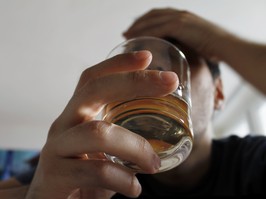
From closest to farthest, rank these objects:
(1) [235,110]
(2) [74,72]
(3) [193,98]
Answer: (3) [193,98] → (2) [74,72] → (1) [235,110]

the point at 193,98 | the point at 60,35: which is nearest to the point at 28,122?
the point at 60,35

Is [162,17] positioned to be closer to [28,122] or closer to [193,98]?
[193,98]

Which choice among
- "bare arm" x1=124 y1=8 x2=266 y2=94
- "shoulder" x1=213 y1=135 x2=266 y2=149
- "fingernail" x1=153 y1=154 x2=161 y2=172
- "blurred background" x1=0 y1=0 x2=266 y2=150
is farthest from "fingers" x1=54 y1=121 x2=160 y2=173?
"blurred background" x1=0 y1=0 x2=266 y2=150

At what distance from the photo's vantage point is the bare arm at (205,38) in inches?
26.2

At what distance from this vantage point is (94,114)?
35 centimetres

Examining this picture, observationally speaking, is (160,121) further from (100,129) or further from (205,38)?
(205,38)

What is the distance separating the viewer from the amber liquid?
1.04 ft

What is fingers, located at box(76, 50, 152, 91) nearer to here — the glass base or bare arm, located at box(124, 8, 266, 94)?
the glass base

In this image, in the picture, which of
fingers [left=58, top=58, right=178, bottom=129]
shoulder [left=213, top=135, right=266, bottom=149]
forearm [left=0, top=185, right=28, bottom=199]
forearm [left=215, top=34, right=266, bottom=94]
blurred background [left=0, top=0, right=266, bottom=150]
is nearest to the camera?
fingers [left=58, top=58, right=178, bottom=129]

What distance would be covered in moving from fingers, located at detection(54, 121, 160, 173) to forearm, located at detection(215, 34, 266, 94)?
0.42 meters

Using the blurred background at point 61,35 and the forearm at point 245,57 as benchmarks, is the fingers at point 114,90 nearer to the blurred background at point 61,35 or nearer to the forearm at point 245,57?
the forearm at point 245,57

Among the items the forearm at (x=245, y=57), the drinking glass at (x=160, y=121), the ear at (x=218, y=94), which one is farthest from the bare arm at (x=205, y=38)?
the drinking glass at (x=160, y=121)

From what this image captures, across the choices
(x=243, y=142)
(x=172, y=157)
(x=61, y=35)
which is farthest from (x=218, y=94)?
(x=61, y=35)

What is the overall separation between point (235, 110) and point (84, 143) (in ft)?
6.52
